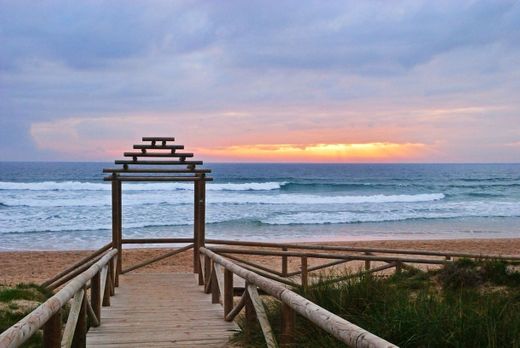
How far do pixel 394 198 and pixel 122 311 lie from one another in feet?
130

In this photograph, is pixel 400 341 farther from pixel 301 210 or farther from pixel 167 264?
pixel 301 210

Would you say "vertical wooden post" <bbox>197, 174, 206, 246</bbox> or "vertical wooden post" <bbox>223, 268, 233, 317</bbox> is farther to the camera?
"vertical wooden post" <bbox>197, 174, 206, 246</bbox>

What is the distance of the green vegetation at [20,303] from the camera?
6.25 metres

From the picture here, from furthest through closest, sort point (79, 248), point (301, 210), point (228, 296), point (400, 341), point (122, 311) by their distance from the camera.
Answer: point (301, 210)
point (79, 248)
point (122, 311)
point (228, 296)
point (400, 341)

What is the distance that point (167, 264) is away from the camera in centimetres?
1823

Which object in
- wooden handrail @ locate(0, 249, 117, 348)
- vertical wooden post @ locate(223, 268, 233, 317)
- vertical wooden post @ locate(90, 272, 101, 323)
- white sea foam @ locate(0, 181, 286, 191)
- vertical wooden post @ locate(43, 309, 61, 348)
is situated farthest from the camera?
white sea foam @ locate(0, 181, 286, 191)

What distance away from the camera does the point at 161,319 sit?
6.51 meters

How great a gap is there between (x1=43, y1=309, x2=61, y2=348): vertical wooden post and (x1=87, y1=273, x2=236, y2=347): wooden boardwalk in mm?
1745

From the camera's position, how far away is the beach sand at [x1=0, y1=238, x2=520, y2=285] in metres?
15.9

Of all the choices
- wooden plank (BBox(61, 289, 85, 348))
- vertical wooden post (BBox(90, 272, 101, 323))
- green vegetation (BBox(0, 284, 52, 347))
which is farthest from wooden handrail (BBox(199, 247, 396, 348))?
green vegetation (BBox(0, 284, 52, 347))

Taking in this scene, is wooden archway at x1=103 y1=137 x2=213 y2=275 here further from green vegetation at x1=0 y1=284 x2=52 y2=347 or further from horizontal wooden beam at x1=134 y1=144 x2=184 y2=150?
green vegetation at x1=0 y1=284 x2=52 y2=347

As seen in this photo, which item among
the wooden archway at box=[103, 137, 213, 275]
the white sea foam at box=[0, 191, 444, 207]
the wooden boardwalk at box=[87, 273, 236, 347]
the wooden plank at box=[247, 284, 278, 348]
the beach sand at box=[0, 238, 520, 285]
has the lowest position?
the beach sand at box=[0, 238, 520, 285]

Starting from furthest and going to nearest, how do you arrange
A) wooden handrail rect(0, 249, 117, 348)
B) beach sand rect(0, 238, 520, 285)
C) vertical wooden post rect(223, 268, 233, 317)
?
beach sand rect(0, 238, 520, 285), vertical wooden post rect(223, 268, 233, 317), wooden handrail rect(0, 249, 117, 348)

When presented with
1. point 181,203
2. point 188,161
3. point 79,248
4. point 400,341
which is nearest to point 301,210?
point 181,203
